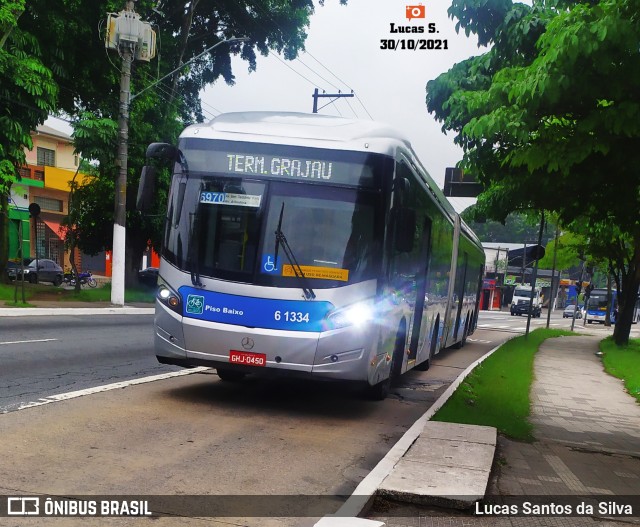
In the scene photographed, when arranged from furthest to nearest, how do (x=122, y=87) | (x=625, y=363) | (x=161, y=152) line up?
(x=122, y=87), (x=625, y=363), (x=161, y=152)

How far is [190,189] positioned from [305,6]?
2706cm

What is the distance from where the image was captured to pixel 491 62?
313 inches

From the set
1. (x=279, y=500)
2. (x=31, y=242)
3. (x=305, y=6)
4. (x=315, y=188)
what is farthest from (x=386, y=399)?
(x=31, y=242)

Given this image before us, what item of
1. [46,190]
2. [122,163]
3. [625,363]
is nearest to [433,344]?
[625,363]

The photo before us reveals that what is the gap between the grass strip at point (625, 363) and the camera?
14690 mm

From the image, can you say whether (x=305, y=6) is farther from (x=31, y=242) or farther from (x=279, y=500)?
(x=279, y=500)

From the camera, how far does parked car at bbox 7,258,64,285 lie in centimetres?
3625

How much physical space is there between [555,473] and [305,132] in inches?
178

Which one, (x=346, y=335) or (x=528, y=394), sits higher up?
(x=346, y=335)

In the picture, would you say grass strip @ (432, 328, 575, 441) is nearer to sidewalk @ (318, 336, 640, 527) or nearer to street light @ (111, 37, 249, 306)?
sidewalk @ (318, 336, 640, 527)

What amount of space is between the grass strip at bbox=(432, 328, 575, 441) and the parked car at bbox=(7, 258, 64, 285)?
1042 inches

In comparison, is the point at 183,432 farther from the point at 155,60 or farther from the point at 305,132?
the point at 155,60

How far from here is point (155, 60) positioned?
28984mm

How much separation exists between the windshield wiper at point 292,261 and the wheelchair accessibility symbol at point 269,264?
35 millimetres
